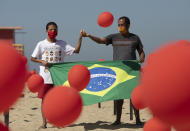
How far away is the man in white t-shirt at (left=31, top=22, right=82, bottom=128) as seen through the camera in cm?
529

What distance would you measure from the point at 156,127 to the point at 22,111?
6.25 m

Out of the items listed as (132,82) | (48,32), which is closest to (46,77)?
(48,32)

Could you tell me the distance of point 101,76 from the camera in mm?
6145

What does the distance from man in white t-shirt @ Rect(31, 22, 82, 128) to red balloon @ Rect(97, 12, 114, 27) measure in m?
0.68

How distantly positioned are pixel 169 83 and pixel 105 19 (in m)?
3.81

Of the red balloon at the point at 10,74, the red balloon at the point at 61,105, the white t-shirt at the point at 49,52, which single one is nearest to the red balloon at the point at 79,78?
the white t-shirt at the point at 49,52

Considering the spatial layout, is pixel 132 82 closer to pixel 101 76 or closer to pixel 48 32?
pixel 101 76

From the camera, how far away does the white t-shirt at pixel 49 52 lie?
5.31 meters

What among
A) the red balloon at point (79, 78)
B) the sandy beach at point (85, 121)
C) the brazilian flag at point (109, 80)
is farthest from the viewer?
the brazilian flag at point (109, 80)

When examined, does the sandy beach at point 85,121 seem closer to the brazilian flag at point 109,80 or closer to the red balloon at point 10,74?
the brazilian flag at point 109,80

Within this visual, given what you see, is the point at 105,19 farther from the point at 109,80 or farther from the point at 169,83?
the point at 169,83

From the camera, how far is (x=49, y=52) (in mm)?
5324

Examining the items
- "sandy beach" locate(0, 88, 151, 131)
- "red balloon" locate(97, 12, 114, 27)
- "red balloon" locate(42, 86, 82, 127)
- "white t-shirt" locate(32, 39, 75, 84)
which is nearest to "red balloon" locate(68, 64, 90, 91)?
"white t-shirt" locate(32, 39, 75, 84)

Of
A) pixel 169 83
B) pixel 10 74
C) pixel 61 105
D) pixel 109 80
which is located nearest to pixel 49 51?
pixel 109 80
